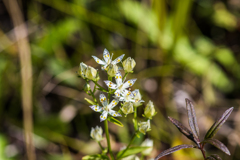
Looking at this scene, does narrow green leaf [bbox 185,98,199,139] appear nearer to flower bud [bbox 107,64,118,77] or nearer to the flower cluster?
the flower cluster

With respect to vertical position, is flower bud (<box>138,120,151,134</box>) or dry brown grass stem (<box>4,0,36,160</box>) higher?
dry brown grass stem (<box>4,0,36,160</box>)

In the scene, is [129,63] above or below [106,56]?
below

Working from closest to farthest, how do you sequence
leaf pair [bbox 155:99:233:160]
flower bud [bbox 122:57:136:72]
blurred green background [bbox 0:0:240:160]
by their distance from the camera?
leaf pair [bbox 155:99:233:160] → flower bud [bbox 122:57:136:72] → blurred green background [bbox 0:0:240:160]

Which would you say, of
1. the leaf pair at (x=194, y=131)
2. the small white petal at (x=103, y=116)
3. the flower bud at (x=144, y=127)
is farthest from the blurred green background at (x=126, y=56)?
the small white petal at (x=103, y=116)

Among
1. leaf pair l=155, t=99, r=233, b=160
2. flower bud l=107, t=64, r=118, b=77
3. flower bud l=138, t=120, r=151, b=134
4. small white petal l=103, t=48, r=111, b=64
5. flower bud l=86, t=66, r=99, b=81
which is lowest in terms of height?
leaf pair l=155, t=99, r=233, b=160

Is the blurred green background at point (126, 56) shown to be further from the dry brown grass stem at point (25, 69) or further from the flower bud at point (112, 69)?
the flower bud at point (112, 69)

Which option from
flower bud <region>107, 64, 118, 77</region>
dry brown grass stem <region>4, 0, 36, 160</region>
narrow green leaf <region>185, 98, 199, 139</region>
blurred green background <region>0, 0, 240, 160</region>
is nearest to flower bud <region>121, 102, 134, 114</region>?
flower bud <region>107, 64, 118, 77</region>

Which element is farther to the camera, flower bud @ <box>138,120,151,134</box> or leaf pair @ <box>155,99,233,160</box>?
flower bud @ <box>138,120,151,134</box>

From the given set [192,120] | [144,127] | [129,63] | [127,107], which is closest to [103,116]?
[127,107]

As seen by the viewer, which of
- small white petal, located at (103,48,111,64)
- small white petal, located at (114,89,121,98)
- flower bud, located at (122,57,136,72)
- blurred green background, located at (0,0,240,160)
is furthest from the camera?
blurred green background, located at (0,0,240,160)

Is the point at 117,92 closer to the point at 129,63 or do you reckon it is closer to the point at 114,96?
the point at 114,96
